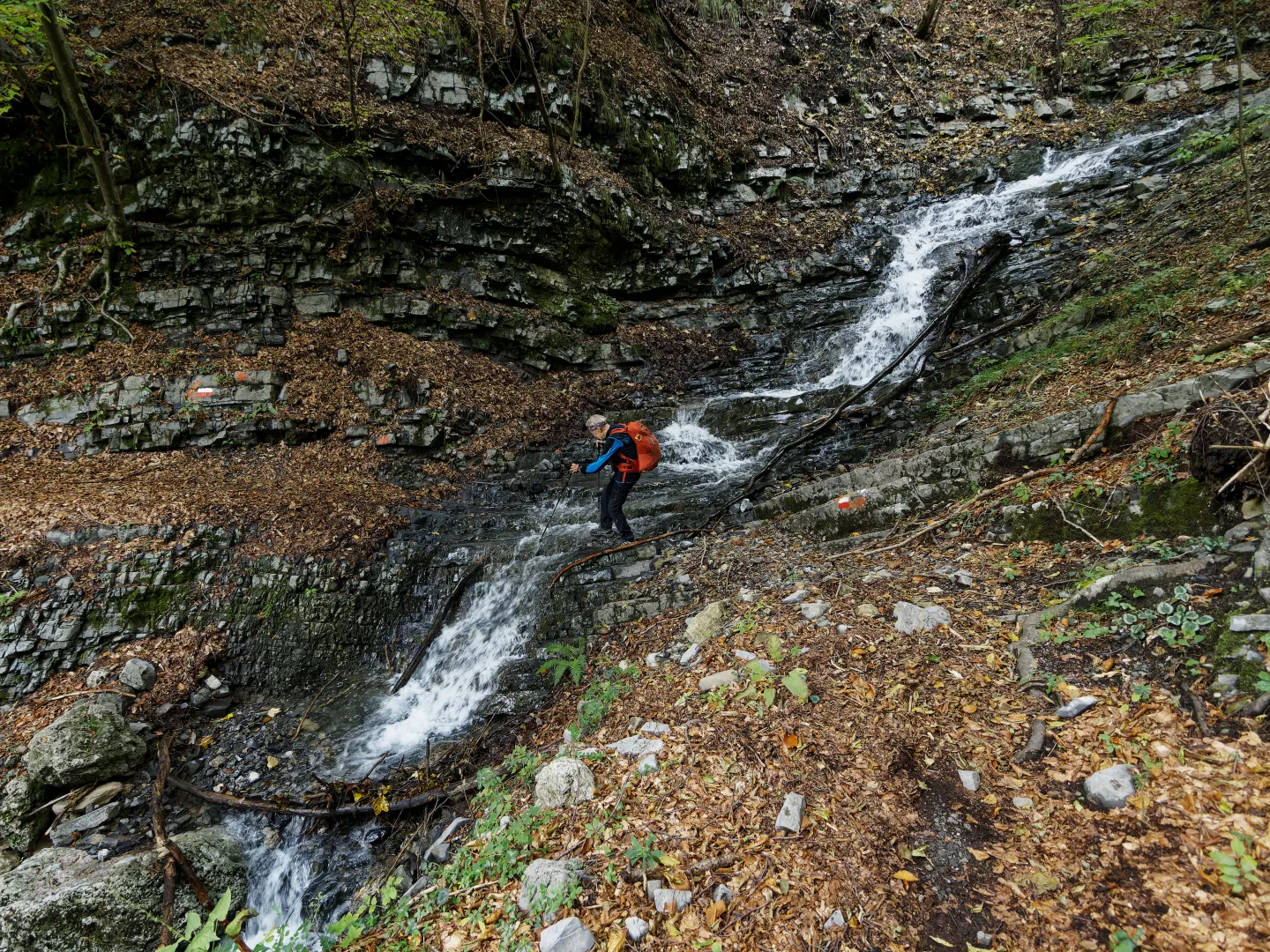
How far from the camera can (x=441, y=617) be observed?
720 cm

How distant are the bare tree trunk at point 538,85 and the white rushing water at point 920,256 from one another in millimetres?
7240

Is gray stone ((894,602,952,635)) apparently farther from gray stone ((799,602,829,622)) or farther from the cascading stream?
the cascading stream

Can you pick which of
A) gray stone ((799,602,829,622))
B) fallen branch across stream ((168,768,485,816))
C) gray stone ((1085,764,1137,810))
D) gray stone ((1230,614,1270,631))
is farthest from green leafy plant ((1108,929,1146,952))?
fallen branch across stream ((168,768,485,816))

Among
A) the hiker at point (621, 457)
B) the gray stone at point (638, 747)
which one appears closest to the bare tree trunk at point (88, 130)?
the hiker at point (621, 457)

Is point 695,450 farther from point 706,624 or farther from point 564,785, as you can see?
point 564,785

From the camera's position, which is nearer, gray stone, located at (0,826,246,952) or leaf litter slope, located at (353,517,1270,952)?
leaf litter slope, located at (353,517,1270,952)

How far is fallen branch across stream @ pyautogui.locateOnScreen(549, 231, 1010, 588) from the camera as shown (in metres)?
7.59

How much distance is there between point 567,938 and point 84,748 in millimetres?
5584

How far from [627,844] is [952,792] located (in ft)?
6.13

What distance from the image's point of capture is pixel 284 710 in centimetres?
623

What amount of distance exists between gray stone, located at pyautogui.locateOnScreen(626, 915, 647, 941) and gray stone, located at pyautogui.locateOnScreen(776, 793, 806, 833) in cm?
87

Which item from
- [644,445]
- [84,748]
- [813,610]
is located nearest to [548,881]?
[813,610]

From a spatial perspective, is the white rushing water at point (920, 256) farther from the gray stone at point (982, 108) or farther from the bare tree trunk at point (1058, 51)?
the bare tree trunk at point (1058, 51)

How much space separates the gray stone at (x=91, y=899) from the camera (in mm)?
3637
